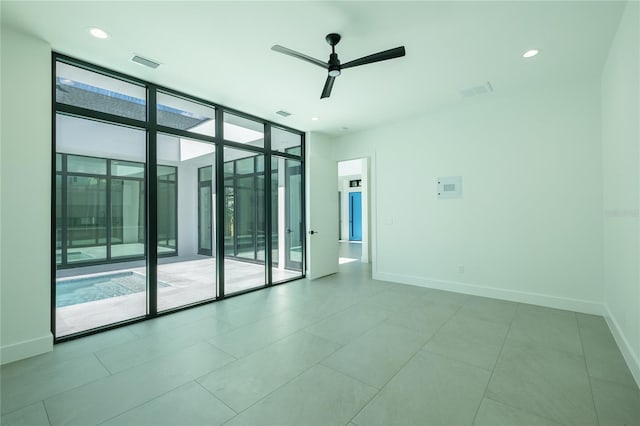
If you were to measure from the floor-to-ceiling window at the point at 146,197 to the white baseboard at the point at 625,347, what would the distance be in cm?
456

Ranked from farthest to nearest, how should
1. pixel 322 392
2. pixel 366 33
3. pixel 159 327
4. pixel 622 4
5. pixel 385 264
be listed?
1. pixel 385 264
2. pixel 159 327
3. pixel 366 33
4. pixel 622 4
5. pixel 322 392

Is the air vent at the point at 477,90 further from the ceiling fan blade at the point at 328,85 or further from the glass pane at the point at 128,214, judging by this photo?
the glass pane at the point at 128,214

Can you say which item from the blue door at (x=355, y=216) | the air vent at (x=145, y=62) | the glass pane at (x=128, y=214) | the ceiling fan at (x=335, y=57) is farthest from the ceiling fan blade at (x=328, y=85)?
the blue door at (x=355, y=216)

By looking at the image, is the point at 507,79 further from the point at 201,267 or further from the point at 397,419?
the point at 201,267

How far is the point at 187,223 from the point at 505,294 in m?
6.76

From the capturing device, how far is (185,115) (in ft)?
13.8

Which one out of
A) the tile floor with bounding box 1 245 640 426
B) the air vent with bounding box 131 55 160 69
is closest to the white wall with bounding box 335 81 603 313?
the tile floor with bounding box 1 245 640 426

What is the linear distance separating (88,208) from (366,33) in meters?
3.80

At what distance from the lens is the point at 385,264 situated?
556 centimetres

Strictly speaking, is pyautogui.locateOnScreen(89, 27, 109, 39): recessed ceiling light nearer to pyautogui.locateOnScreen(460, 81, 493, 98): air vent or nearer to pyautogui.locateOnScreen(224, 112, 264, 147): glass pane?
pyautogui.locateOnScreen(224, 112, 264, 147): glass pane

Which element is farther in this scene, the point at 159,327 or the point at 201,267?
the point at 201,267

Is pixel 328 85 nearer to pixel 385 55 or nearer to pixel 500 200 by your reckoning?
pixel 385 55

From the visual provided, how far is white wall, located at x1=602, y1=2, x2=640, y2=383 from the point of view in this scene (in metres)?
2.28

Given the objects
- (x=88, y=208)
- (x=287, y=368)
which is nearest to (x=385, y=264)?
(x=287, y=368)
